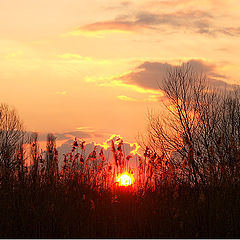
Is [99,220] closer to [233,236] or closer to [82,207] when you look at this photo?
[82,207]

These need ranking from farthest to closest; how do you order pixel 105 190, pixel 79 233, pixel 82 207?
1. pixel 105 190
2. pixel 82 207
3. pixel 79 233

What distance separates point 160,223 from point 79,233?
1.60 m

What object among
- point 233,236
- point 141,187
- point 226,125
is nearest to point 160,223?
point 233,236

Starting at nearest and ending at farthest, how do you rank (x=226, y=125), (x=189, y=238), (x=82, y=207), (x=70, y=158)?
(x=189, y=238)
(x=82, y=207)
(x=70, y=158)
(x=226, y=125)

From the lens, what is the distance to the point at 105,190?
9.04 metres

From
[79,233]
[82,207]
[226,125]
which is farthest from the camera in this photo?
[226,125]

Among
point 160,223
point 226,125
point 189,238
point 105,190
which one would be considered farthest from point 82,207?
point 226,125

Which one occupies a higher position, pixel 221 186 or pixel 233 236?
pixel 221 186

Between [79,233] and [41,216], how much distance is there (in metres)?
0.83

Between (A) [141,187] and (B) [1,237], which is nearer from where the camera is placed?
(B) [1,237]

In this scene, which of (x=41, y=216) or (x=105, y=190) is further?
(x=105, y=190)

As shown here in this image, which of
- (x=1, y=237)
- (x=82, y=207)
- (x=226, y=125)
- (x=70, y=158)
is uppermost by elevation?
(x=226, y=125)

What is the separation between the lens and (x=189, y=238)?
682cm

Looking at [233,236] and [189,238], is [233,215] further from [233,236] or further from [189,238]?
[189,238]
